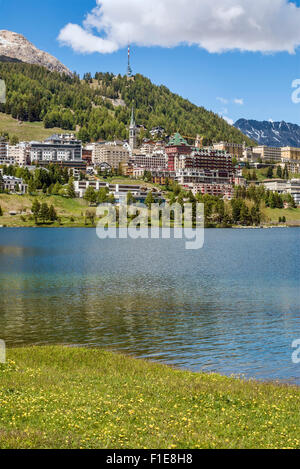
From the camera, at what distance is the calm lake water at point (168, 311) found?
32.6 m

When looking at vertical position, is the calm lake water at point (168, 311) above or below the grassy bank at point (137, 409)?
below

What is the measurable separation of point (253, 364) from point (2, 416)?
1732cm

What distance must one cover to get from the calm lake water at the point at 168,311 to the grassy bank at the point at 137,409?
6293mm

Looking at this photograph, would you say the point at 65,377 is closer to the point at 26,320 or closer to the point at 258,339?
the point at 258,339

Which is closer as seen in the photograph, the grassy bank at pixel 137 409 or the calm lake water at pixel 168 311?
the grassy bank at pixel 137 409

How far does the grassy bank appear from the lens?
14719 millimetres

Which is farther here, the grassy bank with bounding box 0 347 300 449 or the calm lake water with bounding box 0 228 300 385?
the calm lake water with bounding box 0 228 300 385

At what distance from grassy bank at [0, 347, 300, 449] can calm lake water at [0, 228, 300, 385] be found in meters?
6.29

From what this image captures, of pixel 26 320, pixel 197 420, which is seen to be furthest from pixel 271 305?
pixel 197 420

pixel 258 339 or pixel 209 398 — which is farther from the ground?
pixel 209 398

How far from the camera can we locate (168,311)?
47062mm

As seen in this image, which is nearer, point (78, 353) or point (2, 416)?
point (2, 416)

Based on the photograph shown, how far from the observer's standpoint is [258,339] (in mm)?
36125

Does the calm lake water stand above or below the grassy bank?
below
